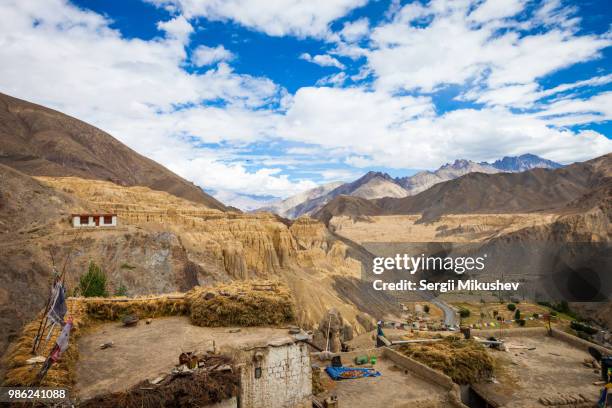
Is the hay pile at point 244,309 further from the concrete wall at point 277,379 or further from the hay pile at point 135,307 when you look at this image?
the concrete wall at point 277,379

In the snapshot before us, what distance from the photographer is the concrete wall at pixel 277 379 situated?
895 cm

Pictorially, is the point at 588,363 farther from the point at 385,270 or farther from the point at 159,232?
the point at 385,270

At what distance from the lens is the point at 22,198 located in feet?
151

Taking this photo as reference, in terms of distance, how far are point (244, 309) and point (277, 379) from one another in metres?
3.08

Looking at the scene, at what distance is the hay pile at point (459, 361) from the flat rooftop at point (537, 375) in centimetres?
61

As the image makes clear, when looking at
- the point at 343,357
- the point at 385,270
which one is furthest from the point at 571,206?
the point at 343,357

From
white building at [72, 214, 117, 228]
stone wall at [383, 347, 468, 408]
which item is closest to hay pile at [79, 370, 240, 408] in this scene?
stone wall at [383, 347, 468, 408]

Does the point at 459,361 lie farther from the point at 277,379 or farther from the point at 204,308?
the point at 204,308

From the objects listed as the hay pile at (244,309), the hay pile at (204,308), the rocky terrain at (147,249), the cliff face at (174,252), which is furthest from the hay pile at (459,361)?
the cliff face at (174,252)

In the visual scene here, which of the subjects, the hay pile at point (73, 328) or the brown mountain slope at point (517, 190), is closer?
the hay pile at point (73, 328)

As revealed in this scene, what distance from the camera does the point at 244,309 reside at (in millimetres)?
12016

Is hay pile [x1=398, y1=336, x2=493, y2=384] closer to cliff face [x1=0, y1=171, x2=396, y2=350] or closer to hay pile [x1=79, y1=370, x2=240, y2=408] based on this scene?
hay pile [x1=79, y1=370, x2=240, y2=408]

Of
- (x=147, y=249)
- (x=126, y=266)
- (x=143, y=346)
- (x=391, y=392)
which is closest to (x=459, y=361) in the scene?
(x=391, y=392)

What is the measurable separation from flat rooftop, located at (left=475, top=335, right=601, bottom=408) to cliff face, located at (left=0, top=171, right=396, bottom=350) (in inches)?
888
